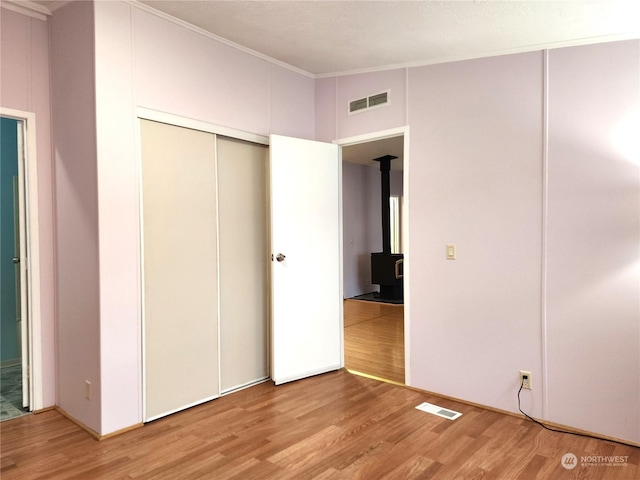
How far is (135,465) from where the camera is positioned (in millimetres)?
2311

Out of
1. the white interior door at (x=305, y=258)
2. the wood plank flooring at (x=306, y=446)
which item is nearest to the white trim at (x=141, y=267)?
the wood plank flooring at (x=306, y=446)

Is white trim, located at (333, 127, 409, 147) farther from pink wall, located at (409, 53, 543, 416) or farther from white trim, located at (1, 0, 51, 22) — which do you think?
white trim, located at (1, 0, 51, 22)

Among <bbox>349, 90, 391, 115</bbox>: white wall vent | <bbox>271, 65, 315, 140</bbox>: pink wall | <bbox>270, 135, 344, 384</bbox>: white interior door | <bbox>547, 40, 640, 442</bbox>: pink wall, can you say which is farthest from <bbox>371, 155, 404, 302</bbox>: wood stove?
<bbox>547, 40, 640, 442</bbox>: pink wall

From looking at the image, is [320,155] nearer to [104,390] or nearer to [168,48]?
[168,48]

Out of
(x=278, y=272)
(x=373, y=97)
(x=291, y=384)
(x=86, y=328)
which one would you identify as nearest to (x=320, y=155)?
(x=373, y=97)

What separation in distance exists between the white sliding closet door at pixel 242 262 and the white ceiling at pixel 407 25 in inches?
33.4

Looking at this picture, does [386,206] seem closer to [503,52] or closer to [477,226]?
[477,226]

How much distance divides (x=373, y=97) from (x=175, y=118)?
5.40 ft

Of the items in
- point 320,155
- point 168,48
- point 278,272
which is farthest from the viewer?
point 320,155

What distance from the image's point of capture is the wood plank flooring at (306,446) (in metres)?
2.25

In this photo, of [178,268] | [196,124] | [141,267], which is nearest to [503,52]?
[196,124]

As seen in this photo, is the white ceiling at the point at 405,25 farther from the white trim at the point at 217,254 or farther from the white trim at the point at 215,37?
the white trim at the point at 217,254

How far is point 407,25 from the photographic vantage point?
9.14ft

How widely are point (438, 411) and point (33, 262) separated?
9.81 feet
